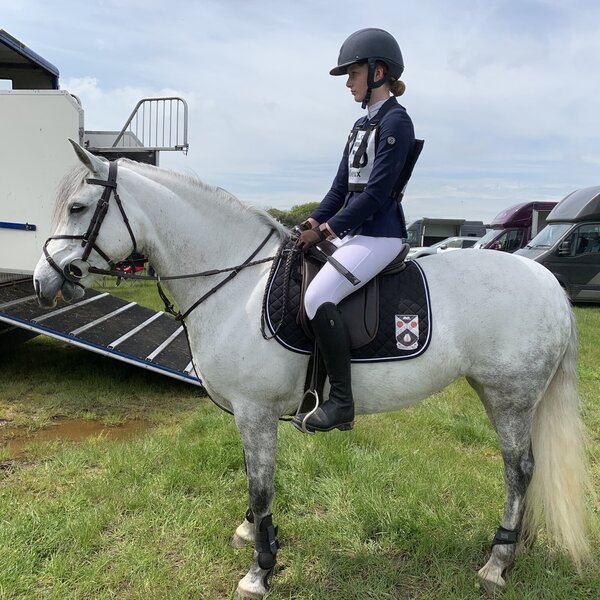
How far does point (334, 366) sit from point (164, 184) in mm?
1299

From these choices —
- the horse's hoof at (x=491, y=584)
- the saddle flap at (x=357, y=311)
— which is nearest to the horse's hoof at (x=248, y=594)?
the horse's hoof at (x=491, y=584)

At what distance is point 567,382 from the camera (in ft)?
8.93

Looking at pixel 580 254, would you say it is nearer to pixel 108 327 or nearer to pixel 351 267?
pixel 108 327

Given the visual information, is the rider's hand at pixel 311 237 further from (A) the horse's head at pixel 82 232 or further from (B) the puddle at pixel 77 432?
(B) the puddle at pixel 77 432

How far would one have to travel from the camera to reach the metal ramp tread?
5.36 meters

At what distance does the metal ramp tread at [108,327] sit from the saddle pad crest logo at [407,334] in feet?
11.3

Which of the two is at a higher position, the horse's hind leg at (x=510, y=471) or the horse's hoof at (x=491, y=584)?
the horse's hind leg at (x=510, y=471)

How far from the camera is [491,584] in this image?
8.48 feet

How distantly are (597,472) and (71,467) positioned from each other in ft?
13.3

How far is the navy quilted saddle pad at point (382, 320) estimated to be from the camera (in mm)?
2441

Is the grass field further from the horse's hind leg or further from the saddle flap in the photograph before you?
the saddle flap

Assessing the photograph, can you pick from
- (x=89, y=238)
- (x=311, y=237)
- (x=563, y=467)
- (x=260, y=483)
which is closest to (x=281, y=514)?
(x=260, y=483)

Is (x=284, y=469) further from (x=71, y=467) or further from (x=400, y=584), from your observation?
(x=71, y=467)

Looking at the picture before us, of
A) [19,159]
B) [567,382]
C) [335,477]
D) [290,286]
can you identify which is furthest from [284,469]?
[19,159]
